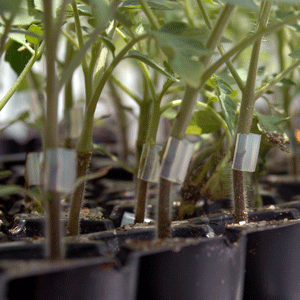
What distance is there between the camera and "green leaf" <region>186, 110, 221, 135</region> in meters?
0.63

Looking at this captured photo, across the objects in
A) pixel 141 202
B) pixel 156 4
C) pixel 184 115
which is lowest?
pixel 141 202

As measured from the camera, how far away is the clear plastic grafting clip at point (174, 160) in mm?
358

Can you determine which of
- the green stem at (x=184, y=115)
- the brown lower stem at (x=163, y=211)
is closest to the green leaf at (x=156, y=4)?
the green stem at (x=184, y=115)

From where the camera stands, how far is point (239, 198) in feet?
1.57

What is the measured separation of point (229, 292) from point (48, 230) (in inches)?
8.2

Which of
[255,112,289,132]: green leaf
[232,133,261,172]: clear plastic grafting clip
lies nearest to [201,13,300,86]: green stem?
[232,133,261,172]: clear plastic grafting clip

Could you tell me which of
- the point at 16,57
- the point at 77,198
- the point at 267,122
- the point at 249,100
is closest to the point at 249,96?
the point at 249,100

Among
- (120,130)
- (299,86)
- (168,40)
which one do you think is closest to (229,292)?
(168,40)

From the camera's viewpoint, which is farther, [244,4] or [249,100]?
[249,100]

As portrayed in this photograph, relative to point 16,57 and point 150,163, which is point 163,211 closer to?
point 150,163

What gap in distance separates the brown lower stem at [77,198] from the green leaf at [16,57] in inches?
9.3

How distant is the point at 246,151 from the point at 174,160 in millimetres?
128

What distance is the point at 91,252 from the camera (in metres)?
0.35

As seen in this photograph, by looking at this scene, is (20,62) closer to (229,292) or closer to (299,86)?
(229,292)
